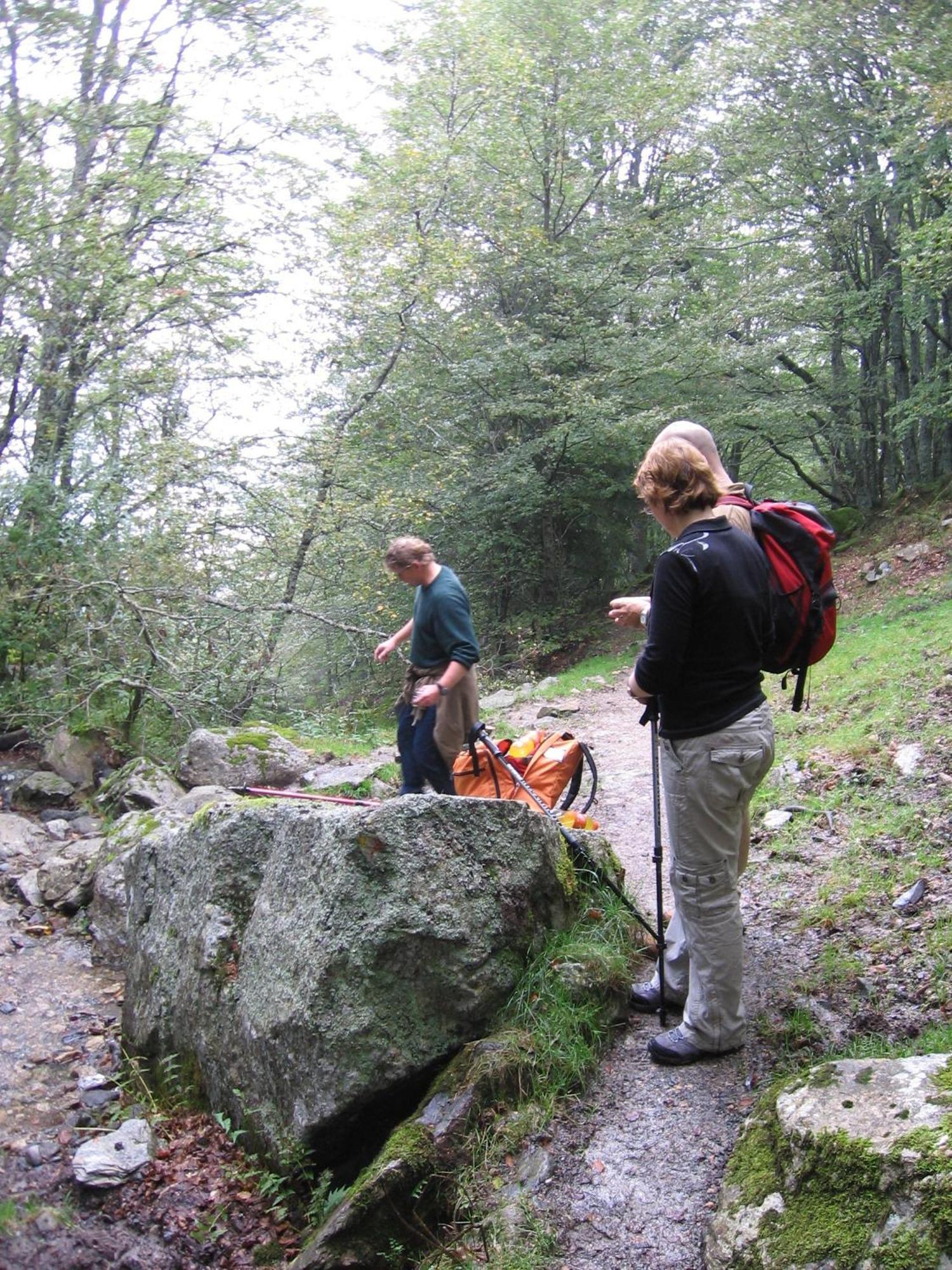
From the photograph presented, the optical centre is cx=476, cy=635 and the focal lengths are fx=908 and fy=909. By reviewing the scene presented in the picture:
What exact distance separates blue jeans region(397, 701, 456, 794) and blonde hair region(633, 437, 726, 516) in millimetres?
2423

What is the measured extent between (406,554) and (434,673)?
0.68 m

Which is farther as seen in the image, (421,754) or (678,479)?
(421,754)

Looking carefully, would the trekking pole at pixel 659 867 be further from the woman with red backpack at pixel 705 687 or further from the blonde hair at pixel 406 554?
the blonde hair at pixel 406 554

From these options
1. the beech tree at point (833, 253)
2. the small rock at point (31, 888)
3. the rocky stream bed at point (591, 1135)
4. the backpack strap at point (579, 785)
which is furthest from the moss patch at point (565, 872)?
the beech tree at point (833, 253)

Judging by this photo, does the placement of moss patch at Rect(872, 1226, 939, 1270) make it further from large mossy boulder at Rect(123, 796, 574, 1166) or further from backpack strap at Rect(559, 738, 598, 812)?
backpack strap at Rect(559, 738, 598, 812)

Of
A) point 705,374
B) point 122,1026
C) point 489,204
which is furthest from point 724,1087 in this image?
point 489,204

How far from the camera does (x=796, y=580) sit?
315cm

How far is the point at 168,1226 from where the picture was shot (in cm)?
356

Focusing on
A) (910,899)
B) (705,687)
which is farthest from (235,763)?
(705,687)

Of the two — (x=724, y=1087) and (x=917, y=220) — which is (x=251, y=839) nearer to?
(x=724, y=1087)

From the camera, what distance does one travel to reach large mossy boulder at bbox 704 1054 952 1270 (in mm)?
1989

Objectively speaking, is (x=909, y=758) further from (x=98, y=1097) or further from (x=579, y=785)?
(x=98, y=1097)

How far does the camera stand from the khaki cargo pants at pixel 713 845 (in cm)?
298

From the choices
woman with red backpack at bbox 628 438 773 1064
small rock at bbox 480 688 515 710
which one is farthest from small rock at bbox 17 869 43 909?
small rock at bbox 480 688 515 710
